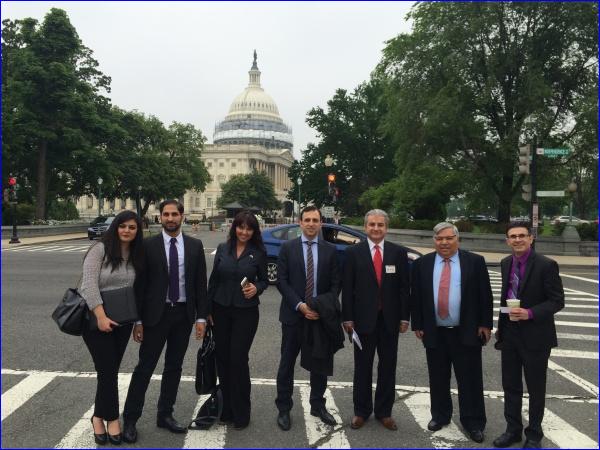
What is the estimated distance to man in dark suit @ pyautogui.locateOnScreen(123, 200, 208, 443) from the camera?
477 centimetres

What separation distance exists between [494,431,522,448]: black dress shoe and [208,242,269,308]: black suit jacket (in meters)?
2.44

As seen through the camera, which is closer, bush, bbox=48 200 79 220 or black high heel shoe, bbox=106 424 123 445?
black high heel shoe, bbox=106 424 123 445

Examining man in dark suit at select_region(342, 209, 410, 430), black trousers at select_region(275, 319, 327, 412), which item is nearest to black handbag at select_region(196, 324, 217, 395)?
black trousers at select_region(275, 319, 327, 412)

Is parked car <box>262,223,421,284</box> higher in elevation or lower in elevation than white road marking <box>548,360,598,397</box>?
higher

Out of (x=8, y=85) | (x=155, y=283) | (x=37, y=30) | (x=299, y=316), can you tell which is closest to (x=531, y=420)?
(x=299, y=316)

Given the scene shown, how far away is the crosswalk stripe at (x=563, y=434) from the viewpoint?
15.2 feet

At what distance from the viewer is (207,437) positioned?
4.76 m

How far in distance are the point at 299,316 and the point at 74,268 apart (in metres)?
14.9

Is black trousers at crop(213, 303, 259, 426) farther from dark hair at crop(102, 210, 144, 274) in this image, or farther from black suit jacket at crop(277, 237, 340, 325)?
dark hair at crop(102, 210, 144, 274)

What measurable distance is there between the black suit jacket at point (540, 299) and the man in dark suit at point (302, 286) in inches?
66.0

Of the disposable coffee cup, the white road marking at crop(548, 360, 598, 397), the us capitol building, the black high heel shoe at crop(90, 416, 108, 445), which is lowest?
the white road marking at crop(548, 360, 598, 397)

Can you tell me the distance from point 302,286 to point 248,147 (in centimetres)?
14275

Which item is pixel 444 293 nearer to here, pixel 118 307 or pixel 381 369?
pixel 381 369

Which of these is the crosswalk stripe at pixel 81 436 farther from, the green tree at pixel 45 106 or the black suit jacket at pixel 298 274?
the green tree at pixel 45 106
